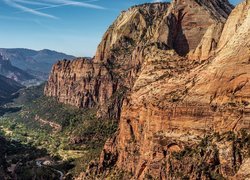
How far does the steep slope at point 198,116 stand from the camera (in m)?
95.7

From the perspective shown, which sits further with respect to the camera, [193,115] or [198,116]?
[193,115]

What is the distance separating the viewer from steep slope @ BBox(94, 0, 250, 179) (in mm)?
95688

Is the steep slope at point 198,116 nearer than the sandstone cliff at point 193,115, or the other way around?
the steep slope at point 198,116

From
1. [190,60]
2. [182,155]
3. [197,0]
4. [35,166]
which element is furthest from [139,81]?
[197,0]

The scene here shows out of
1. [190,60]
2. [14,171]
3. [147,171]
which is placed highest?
[190,60]

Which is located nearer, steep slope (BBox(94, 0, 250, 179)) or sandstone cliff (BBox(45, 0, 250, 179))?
steep slope (BBox(94, 0, 250, 179))

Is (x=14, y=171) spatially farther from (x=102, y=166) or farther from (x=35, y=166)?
(x=102, y=166)

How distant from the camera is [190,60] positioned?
123125mm

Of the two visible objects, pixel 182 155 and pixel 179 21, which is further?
pixel 179 21

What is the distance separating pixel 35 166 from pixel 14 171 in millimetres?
7939

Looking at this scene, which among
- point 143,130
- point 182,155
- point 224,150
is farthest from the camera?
point 143,130

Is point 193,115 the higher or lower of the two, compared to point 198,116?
higher

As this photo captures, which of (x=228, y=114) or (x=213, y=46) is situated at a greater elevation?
(x=213, y=46)

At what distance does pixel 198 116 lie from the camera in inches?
4053
